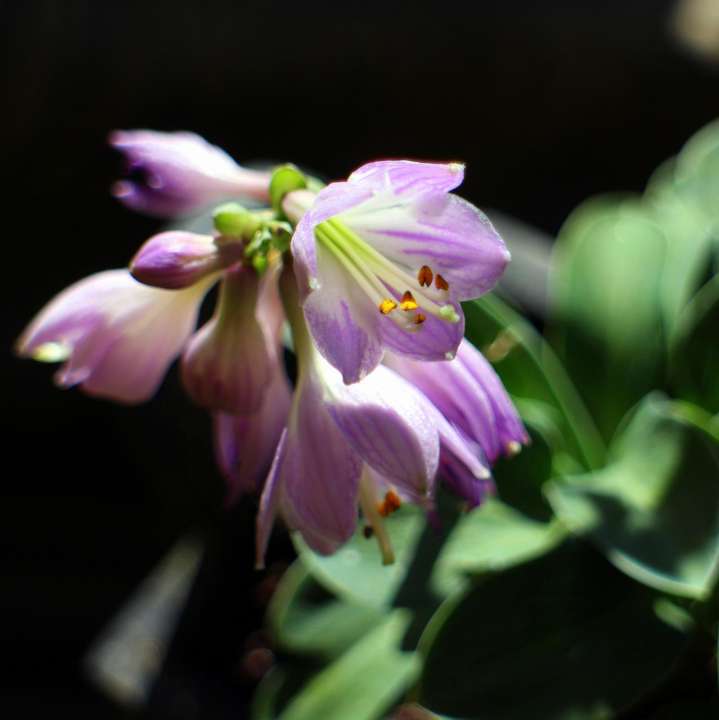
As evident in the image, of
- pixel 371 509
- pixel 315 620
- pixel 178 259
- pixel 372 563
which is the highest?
pixel 178 259

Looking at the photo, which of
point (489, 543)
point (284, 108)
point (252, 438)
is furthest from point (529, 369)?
point (284, 108)

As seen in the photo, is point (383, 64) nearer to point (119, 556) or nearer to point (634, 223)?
point (119, 556)

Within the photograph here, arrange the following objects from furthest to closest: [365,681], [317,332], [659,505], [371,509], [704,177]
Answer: [704,177] → [365,681] → [659,505] → [371,509] → [317,332]

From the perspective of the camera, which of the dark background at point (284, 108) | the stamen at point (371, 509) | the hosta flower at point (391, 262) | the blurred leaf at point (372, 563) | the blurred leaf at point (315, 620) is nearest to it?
the hosta flower at point (391, 262)

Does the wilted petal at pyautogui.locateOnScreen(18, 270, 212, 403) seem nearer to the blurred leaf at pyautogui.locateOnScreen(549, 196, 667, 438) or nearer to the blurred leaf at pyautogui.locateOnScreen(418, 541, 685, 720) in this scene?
the blurred leaf at pyautogui.locateOnScreen(418, 541, 685, 720)

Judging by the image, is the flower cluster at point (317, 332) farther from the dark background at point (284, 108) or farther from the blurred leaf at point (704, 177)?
the dark background at point (284, 108)

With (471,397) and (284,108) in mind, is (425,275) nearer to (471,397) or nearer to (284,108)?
(471,397)

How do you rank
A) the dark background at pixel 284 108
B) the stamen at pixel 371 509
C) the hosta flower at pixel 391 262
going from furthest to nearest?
the dark background at pixel 284 108
the stamen at pixel 371 509
the hosta flower at pixel 391 262

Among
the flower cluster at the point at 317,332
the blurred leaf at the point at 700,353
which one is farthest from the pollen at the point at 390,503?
the blurred leaf at the point at 700,353
